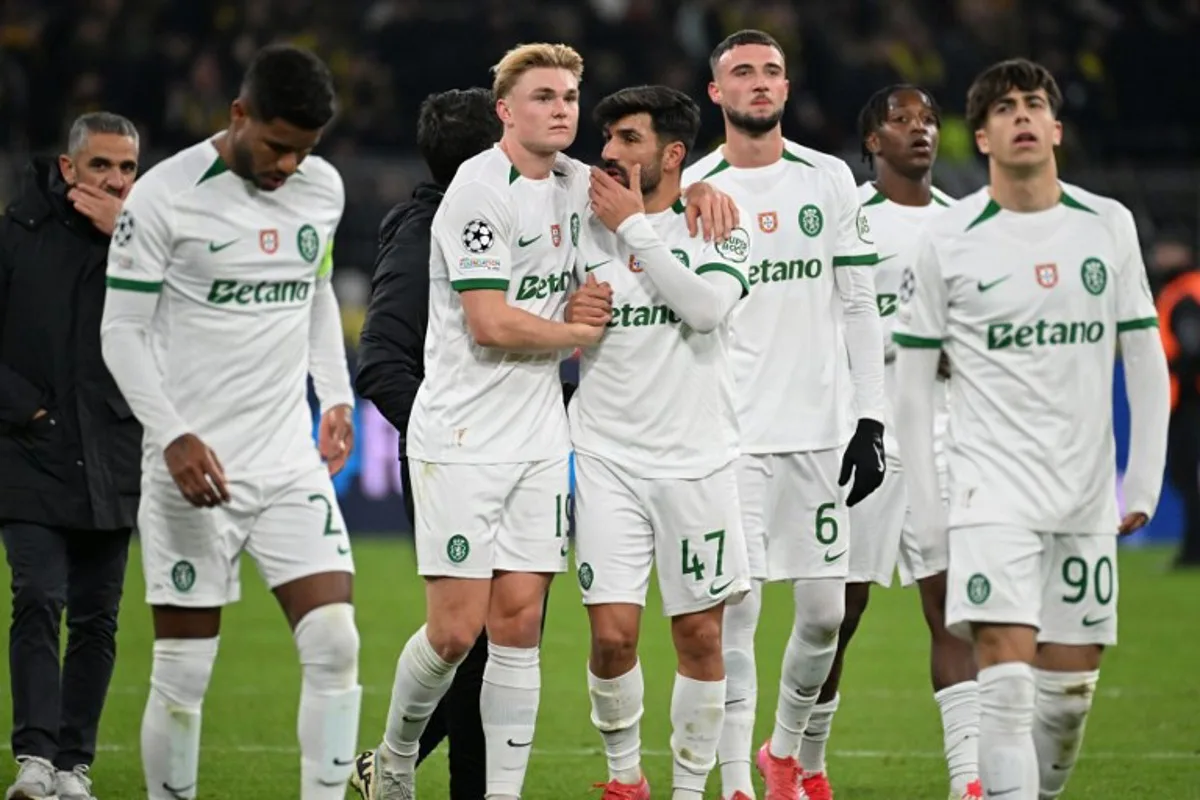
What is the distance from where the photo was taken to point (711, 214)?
727cm

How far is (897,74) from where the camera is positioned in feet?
Answer: 65.0

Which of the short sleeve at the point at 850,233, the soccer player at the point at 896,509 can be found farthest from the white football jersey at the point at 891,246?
the short sleeve at the point at 850,233

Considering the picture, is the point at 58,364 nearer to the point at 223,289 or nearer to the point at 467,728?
the point at 223,289

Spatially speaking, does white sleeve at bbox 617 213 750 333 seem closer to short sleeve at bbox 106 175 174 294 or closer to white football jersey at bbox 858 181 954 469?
short sleeve at bbox 106 175 174 294

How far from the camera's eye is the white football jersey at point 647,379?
7.12 meters

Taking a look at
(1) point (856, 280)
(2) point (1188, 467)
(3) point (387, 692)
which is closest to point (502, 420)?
(1) point (856, 280)

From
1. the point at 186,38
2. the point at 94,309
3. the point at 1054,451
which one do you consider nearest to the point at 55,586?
the point at 94,309

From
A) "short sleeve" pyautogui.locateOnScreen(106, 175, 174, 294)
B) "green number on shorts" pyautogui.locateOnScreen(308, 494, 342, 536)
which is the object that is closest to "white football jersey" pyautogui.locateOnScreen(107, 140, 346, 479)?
"short sleeve" pyautogui.locateOnScreen(106, 175, 174, 294)

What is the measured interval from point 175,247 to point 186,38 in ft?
47.9

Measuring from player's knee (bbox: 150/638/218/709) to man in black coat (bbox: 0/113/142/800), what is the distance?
4.39ft

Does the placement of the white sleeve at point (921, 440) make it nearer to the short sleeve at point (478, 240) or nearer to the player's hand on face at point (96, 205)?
the short sleeve at point (478, 240)

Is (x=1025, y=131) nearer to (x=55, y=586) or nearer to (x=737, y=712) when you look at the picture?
(x=737, y=712)

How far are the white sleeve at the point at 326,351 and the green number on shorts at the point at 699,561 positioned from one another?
1.23 m

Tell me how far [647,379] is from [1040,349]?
4.50 feet
